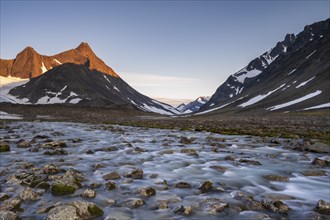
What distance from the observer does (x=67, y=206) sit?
7910 millimetres

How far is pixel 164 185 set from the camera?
1145 cm

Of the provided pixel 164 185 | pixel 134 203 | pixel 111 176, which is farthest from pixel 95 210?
pixel 111 176

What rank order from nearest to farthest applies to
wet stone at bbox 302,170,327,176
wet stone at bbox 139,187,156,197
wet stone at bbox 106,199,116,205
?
wet stone at bbox 106,199,116,205
wet stone at bbox 139,187,156,197
wet stone at bbox 302,170,327,176

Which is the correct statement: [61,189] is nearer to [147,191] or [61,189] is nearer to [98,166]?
[147,191]

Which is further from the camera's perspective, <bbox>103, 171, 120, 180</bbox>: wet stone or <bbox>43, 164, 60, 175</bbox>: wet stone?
<bbox>43, 164, 60, 175</bbox>: wet stone

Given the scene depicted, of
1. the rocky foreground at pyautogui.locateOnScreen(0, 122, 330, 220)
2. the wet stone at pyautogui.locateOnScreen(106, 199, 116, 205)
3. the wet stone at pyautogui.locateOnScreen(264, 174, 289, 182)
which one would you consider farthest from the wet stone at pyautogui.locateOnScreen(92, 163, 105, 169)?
the wet stone at pyautogui.locateOnScreen(264, 174, 289, 182)

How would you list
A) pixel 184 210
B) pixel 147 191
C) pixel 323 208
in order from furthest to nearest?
pixel 147 191, pixel 323 208, pixel 184 210

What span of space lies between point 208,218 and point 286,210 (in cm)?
237

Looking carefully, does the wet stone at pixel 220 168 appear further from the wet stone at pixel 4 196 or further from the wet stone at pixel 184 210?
the wet stone at pixel 4 196

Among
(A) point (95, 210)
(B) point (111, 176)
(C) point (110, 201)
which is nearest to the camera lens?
(A) point (95, 210)

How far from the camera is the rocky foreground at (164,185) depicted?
8578mm

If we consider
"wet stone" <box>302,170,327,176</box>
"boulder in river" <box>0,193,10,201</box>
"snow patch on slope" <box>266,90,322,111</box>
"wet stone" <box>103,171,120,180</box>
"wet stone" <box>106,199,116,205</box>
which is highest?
"snow patch on slope" <box>266,90,322,111</box>

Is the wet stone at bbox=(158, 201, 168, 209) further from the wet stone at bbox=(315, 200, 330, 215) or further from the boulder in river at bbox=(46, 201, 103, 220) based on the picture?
the wet stone at bbox=(315, 200, 330, 215)

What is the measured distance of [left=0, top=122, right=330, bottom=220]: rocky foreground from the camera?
28.1ft
